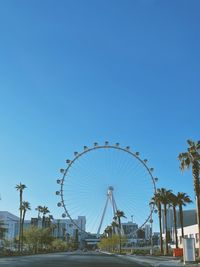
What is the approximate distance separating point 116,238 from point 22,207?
3893 centimetres

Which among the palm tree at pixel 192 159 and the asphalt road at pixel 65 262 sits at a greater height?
the palm tree at pixel 192 159

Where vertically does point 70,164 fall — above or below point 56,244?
above

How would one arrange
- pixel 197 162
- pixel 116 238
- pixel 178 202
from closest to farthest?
pixel 197 162, pixel 178 202, pixel 116 238

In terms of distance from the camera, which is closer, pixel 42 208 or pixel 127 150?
pixel 127 150

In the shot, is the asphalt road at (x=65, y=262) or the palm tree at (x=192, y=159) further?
the palm tree at (x=192, y=159)

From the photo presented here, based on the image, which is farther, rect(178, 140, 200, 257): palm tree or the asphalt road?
rect(178, 140, 200, 257): palm tree

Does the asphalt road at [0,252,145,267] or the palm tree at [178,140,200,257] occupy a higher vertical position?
the palm tree at [178,140,200,257]

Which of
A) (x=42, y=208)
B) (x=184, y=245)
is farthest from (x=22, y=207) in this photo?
(x=184, y=245)

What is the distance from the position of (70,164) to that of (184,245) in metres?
50.4

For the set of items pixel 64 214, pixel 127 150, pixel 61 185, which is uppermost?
pixel 127 150

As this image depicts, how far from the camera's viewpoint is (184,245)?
150 feet

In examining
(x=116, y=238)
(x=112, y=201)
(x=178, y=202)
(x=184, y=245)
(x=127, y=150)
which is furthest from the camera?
(x=116, y=238)

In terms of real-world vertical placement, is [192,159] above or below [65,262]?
above

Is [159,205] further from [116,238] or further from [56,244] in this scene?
[56,244]
